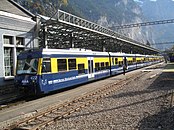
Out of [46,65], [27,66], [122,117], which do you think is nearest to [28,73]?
[27,66]

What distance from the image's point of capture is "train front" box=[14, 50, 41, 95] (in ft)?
52.7

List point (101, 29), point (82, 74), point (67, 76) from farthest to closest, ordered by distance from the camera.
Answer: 1. point (101, 29)
2. point (82, 74)
3. point (67, 76)

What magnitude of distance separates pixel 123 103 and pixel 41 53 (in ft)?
19.0

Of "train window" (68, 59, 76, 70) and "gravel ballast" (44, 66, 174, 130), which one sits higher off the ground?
"train window" (68, 59, 76, 70)

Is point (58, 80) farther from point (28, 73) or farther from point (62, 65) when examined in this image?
point (28, 73)

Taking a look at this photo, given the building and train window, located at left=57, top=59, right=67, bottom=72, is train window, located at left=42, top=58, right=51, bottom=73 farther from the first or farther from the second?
the building

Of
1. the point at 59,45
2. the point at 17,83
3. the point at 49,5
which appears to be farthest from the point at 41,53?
the point at 49,5

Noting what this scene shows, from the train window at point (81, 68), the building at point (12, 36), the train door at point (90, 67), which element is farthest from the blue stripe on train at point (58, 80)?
the building at point (12, 36)

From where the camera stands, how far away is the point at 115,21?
648ft

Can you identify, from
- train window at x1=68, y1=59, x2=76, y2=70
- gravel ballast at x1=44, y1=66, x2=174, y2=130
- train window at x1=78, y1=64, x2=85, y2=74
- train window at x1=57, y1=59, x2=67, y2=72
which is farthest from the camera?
train window at x1=78, y1=64, x2=85, y2=74

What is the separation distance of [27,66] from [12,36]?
543 centimetres

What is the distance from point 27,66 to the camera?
16.8 m

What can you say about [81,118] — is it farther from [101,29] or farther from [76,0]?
[76,0]

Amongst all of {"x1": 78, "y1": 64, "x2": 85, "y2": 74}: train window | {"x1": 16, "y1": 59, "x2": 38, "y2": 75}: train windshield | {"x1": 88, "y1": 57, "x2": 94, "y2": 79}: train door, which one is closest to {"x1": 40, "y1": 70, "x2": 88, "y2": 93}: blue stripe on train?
{"x1": 78, "y1": 64, "x2": 85, "y2": 74}: train window
